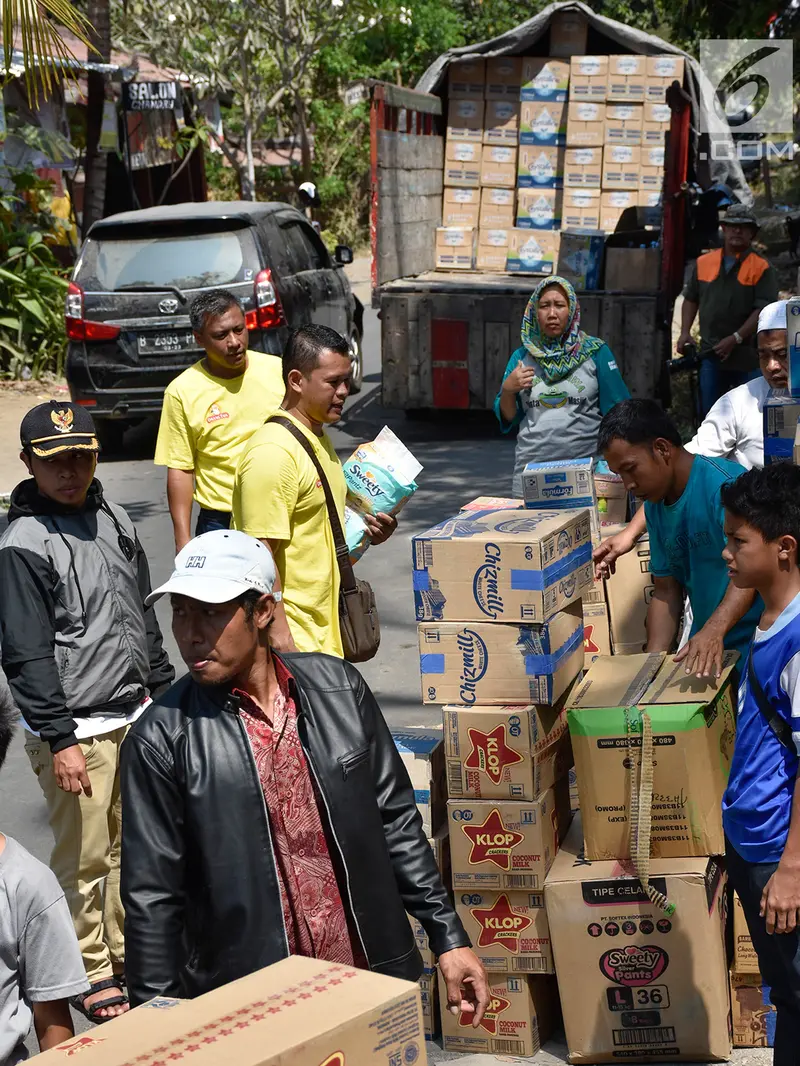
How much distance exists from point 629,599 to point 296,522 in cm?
180

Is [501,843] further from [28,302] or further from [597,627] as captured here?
[28,302]

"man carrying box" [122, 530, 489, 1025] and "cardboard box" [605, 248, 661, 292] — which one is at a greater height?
"cardboard box" [605, 248, 661, 292]

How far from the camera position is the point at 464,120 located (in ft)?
49.2

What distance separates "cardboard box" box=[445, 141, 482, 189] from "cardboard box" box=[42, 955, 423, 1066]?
13737 mm

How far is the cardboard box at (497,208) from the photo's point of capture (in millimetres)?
15086

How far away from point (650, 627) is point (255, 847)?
7.94 feet

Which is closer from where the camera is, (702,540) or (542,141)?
(702,540)

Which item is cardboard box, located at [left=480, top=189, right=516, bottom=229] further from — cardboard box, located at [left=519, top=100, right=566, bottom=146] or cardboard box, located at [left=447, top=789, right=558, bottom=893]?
cardboard box, located at [left=447, top=789, right=558, bottom=893]

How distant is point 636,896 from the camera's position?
13.4 feet

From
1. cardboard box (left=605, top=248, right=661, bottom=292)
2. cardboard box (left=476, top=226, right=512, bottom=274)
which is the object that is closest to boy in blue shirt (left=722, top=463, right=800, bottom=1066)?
cardboard box (left=605, top=248, right=661, bottom=292)

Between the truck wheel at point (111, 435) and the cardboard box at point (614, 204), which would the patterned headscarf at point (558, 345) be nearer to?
the truck wheel at point (111, 435)

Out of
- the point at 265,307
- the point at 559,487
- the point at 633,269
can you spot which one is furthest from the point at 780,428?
the point at 633,269

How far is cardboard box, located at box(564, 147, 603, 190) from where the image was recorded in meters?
15.0

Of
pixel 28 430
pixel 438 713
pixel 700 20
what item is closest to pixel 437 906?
pixel 28 430
